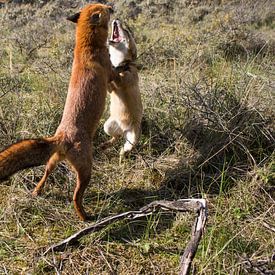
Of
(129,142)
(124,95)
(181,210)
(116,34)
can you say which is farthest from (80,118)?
(116,34)

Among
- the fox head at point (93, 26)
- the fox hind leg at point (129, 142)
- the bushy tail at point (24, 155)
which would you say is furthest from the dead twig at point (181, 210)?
the fox head at point (93, 26)

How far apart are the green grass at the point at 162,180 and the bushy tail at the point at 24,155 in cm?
61

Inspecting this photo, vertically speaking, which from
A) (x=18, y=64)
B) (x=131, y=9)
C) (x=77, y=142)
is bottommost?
(x=131, y=9)

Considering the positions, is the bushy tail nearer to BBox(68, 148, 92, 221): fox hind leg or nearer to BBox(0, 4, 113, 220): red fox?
BBox(0, 4, 113, 220): red fox

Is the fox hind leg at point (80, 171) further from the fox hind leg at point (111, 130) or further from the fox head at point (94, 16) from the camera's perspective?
the fox head at point (94, 16)

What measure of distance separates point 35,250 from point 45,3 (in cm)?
1519

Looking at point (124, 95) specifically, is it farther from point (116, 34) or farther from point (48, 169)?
point (48, 169)

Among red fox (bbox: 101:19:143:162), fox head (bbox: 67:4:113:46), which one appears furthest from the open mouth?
fox head (bbox: 67:4:113:46)

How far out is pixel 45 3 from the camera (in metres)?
17.0

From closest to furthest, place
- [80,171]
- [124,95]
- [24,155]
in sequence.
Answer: [24,155] → [80,171] → [124,95]

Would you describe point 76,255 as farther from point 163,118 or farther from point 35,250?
point 163,118

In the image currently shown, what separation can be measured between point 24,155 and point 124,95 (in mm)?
1727

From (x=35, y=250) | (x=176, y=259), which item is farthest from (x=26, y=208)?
(x=176, y=259)

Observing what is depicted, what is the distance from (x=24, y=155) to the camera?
347cm
